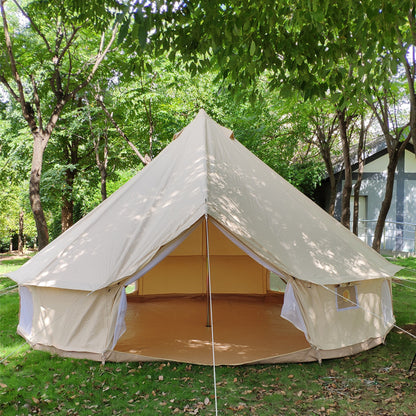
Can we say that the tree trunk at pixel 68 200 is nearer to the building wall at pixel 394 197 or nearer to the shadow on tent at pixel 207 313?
the shadow on tent at pixel 207 313

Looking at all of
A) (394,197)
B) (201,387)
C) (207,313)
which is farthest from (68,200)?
(394,197)

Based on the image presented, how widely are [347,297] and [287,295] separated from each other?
0.80m

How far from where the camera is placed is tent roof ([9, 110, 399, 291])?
16.0 ft

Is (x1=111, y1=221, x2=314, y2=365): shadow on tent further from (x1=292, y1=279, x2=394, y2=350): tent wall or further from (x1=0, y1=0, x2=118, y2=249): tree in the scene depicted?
(x1=0, y1=0, x2=118, y2=249): tree

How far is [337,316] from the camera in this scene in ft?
16.2

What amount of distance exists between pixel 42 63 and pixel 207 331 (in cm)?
645

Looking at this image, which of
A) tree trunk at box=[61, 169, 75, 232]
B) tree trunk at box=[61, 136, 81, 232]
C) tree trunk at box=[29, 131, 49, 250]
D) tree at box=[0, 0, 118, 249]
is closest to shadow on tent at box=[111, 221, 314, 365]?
tree trunk at box=[29, 131, 49, 250]

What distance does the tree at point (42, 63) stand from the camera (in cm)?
799

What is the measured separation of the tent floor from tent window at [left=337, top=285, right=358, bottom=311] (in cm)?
72

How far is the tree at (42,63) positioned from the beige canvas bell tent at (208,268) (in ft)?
8.46

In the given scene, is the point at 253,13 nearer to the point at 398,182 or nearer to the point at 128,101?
the point at 128,101

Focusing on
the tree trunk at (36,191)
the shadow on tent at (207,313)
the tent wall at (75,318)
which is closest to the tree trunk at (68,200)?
the tree trunk at (36,191)

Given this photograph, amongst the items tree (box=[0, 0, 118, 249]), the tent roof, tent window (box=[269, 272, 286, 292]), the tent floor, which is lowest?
Result: the tent floor

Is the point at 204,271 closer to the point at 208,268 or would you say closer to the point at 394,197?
the point at 208,268
